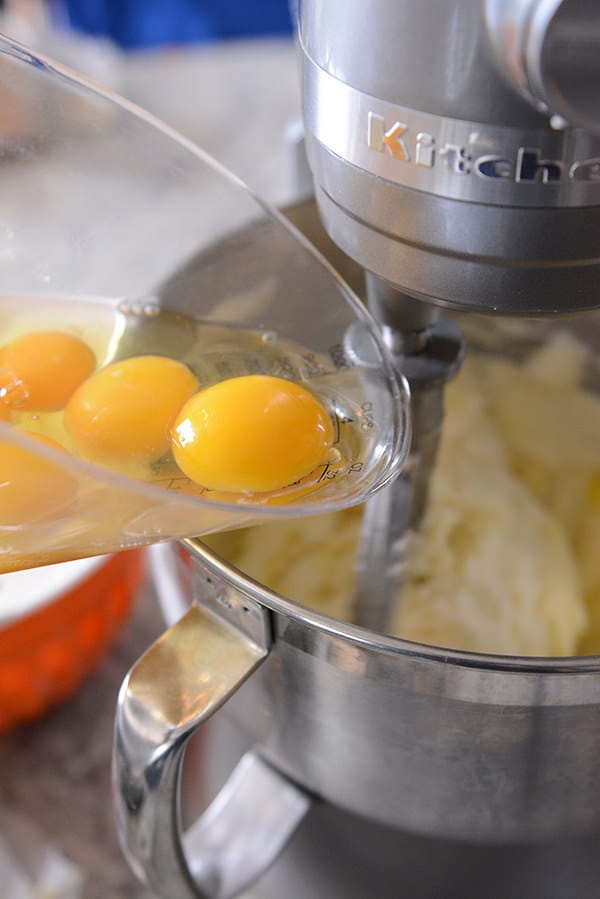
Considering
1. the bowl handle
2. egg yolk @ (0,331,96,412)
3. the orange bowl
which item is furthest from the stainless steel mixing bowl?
the orange bowl

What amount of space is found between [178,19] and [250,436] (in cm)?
199

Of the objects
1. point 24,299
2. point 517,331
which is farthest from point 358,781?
point 517,331

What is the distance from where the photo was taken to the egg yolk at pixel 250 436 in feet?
1.65

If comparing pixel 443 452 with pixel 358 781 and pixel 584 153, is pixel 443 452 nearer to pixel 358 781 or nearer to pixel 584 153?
pixel 358 781

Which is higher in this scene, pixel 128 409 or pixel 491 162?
pixel 491 162

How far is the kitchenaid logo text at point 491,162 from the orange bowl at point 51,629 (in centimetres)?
53

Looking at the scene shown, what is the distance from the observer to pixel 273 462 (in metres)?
0.51

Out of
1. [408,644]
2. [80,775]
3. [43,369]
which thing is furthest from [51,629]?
[408,644]

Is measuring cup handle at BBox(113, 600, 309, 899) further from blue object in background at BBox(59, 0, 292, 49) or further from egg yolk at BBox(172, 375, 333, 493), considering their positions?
blue object in background at BBox(59, 0, 292, 49)

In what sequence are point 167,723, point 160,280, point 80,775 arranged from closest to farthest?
point 167,723, point 160,280, point 80,775

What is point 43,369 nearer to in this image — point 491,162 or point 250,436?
point 250,436

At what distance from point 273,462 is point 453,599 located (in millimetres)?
283

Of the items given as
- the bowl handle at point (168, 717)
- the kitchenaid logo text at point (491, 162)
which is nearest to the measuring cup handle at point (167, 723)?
the bowl handle at point (168, 717)

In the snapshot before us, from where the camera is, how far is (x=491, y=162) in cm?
36
